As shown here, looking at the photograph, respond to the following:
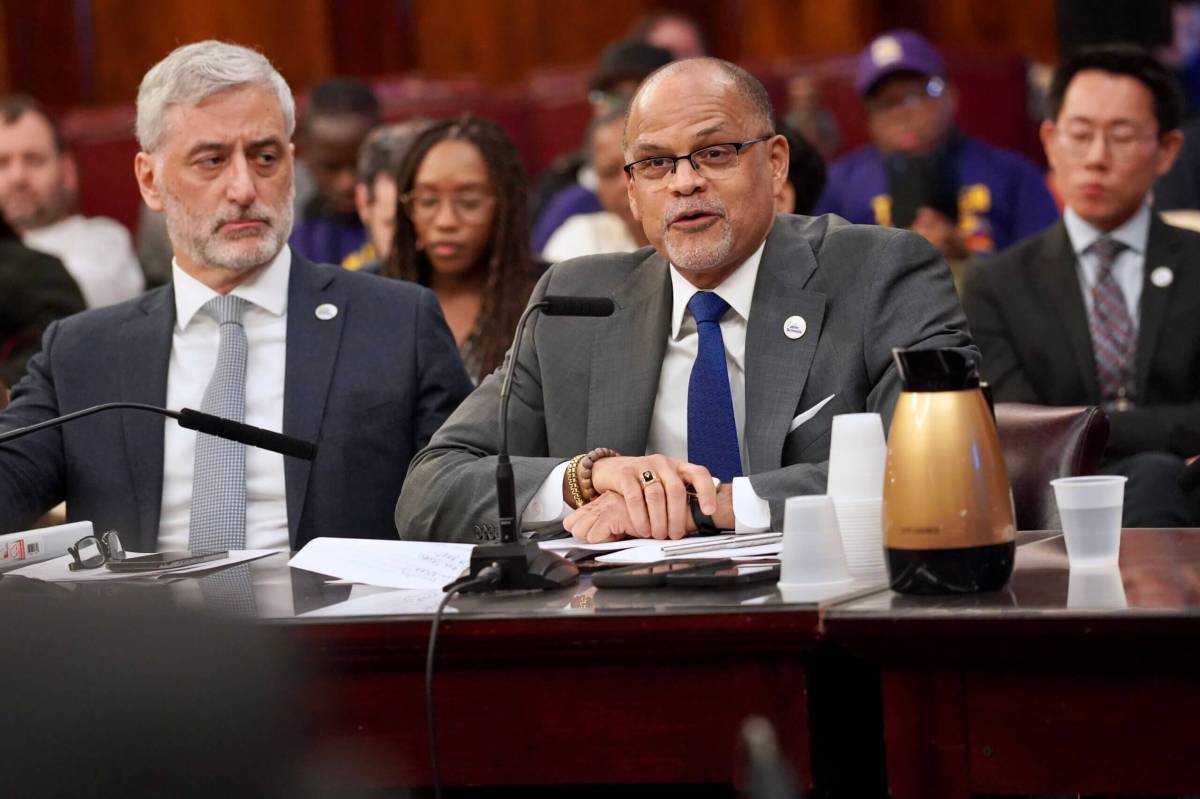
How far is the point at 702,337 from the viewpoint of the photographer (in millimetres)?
2445

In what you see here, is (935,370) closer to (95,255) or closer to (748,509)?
(748,509)

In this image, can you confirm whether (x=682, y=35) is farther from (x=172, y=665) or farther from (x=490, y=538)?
(x=172, y=665)

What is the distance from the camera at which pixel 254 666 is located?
66 centimetres

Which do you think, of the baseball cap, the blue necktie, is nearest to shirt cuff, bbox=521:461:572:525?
the blue necktie

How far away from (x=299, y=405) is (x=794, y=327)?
2.75 ft

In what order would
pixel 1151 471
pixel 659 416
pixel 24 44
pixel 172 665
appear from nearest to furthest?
pixel 172 665 → pixel 659 416 → pixel 1151 471 → pixel 24 44

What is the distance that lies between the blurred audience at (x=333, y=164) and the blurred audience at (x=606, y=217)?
0.67m

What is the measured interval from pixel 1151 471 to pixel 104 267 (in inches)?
129

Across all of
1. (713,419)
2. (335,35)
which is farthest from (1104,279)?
(335,35)

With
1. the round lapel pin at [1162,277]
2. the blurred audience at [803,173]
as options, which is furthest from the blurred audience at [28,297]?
the round lapel pin at [1162,277]

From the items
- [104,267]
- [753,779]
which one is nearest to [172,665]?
[753,779]

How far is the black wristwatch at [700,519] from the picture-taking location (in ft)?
6.94

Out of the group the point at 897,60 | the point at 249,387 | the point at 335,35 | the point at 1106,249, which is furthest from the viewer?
the point at 335,35

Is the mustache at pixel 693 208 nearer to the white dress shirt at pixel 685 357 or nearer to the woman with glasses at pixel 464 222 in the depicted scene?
the white dress shirt at pixel 685 357
